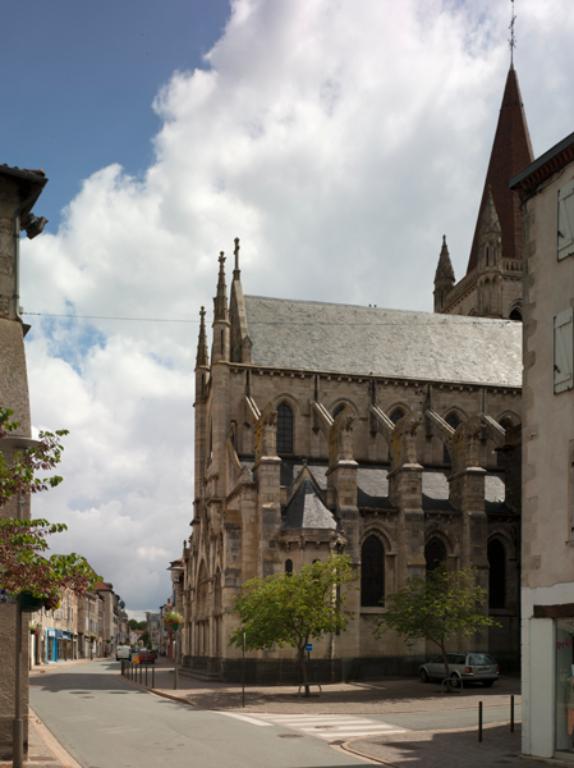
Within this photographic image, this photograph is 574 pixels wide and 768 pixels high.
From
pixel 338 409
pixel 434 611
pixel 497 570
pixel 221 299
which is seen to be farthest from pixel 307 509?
pixel 221 299

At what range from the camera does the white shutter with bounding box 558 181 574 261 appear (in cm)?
1847

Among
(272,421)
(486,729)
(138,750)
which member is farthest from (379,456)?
(138,750)

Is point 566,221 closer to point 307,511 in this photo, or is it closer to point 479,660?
point 479,660

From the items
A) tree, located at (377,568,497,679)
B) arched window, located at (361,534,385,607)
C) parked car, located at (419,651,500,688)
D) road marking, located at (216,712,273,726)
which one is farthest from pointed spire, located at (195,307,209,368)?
road marking, located at (216,712,273,726)

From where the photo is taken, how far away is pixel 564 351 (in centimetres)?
1819

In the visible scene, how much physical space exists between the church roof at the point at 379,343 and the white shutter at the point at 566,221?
3307cm

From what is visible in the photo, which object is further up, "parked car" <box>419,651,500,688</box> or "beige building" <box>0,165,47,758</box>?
"beige building" <box>0,165,47,758</box>

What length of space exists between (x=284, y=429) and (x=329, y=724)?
2753 centimetres

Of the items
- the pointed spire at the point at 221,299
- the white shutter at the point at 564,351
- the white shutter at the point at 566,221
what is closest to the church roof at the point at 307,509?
the pointed spire at the point at 221,299

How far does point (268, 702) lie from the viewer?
31531mm

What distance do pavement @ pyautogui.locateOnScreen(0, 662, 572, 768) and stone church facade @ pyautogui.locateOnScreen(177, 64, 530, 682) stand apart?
472 cm

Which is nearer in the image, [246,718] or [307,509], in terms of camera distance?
[246,718]

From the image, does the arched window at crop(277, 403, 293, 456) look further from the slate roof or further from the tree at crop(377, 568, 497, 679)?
the tree at crop(377, 568, 497, 679)

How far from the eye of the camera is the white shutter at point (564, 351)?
58.9 feet
